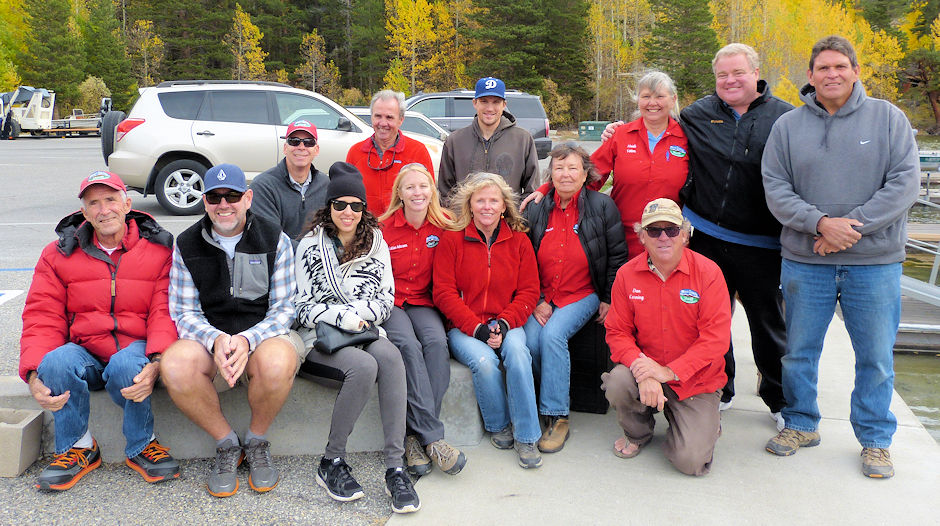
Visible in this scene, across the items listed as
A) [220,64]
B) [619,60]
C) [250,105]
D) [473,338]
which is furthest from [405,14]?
[473,338]

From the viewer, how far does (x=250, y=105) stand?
33.8ft

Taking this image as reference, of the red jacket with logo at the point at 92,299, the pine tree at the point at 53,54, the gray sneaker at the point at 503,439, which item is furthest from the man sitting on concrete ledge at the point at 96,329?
the pine tree at the point at 53,54

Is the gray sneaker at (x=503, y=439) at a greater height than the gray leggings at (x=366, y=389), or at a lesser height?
lesser

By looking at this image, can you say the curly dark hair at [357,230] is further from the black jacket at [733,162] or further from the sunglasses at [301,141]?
the black jacket at [733,162]

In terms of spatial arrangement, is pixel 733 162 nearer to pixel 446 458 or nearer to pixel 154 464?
pixel 446 458

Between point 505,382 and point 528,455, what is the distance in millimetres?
488

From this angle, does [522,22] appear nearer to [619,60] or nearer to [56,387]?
[619,60]

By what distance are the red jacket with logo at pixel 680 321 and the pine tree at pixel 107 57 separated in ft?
175

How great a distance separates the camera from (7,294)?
5.89 meters

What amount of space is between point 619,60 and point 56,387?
168 feet

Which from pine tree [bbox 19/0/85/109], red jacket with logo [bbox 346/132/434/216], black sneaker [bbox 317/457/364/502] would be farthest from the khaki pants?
pine tree [bbox 19/0/85/109]

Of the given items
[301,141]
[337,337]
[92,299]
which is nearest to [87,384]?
[92,299]

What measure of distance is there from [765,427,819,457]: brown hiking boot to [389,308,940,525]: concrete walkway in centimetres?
3

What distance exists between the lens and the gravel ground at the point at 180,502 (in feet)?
9.96
